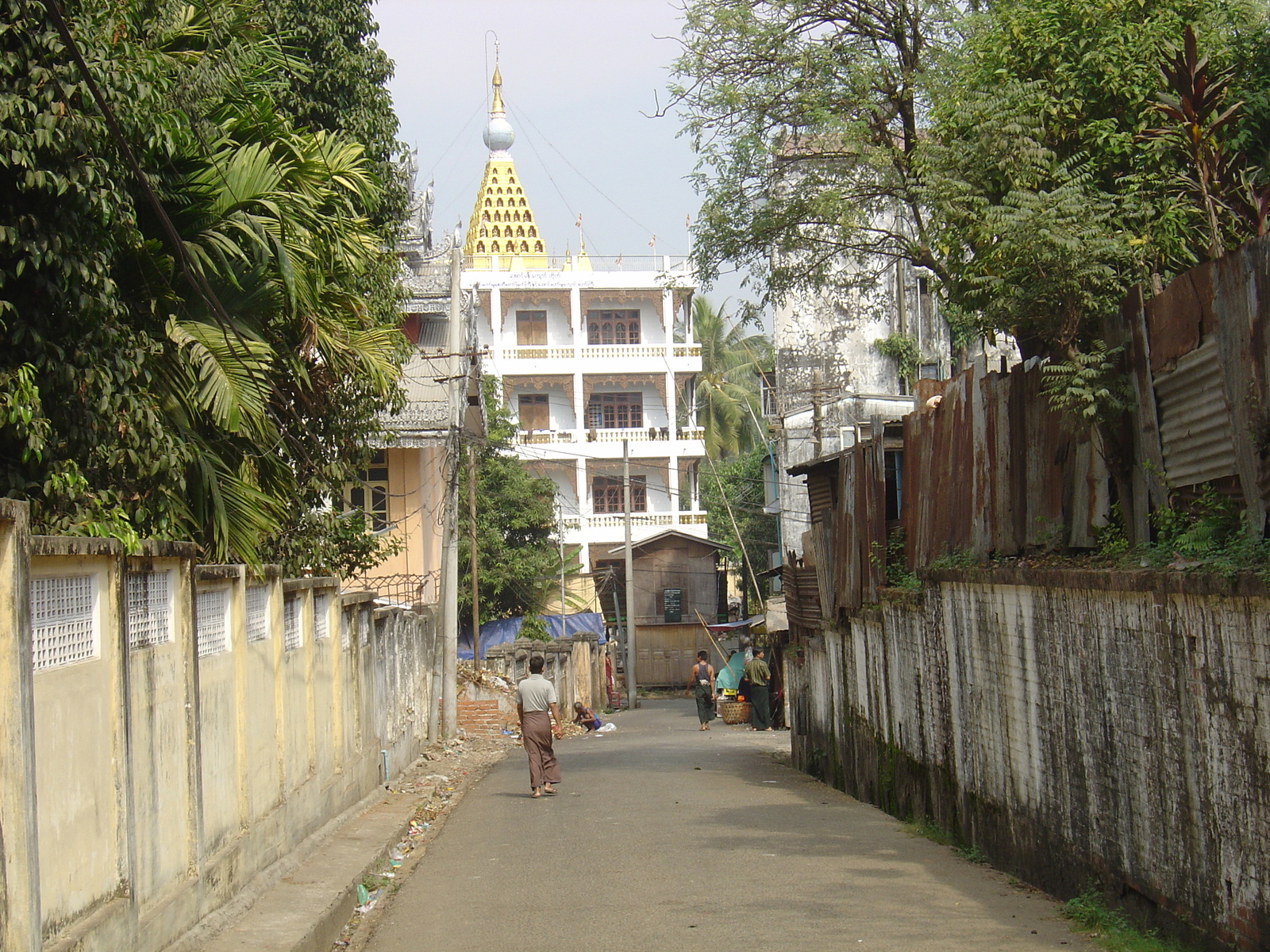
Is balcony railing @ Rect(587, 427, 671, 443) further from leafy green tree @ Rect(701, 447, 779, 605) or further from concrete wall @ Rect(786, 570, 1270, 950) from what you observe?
concrete wall @ Rect(786, 570, 1270, 950)

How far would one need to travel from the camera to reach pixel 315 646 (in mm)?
11242

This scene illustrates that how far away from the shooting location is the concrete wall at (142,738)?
4586mm

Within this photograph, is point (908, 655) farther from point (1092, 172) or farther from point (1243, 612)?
point (1243, 612)

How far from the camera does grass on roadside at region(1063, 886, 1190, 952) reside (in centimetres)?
627

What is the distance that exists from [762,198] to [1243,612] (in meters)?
13.4

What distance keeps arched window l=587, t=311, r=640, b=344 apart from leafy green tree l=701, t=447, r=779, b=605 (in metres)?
6.51

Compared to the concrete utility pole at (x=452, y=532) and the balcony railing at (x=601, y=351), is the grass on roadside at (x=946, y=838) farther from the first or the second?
the balcony railing at (x=601, y=351)

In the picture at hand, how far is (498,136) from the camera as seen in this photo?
Result: 6131 cm

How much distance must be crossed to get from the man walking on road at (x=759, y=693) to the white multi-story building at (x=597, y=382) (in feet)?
78.6

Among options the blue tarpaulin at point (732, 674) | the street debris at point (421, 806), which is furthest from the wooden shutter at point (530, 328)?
the street debris at point (421, 806)

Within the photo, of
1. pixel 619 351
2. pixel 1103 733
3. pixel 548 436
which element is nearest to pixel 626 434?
pixel 548 436

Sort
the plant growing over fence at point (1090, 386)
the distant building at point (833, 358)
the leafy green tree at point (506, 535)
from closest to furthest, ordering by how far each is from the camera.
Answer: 1. the plant growing over fence at point (1090, 386)
2. the leafy green tree at point (506, 535)
3. the distant building at point (833, 358)

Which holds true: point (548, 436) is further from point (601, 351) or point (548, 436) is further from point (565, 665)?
point (565, 665)

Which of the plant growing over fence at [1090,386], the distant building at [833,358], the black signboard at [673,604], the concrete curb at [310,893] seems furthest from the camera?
the black signboard at [673,604]
